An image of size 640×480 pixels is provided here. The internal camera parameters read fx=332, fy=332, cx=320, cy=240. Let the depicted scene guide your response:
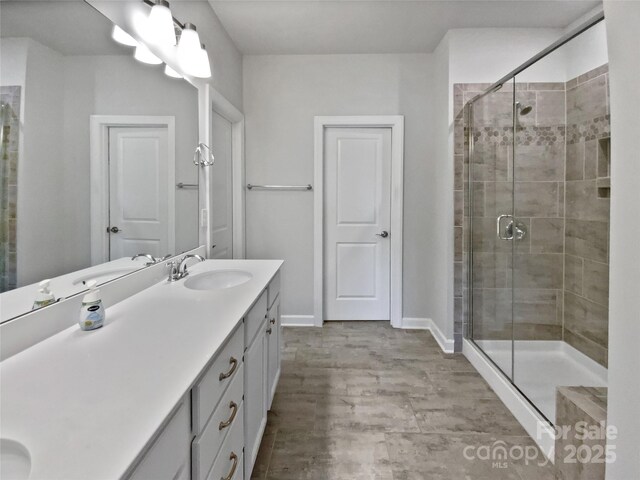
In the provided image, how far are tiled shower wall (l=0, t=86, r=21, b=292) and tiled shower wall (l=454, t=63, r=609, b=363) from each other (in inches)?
106

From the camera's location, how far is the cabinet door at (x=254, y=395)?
131 centimetres

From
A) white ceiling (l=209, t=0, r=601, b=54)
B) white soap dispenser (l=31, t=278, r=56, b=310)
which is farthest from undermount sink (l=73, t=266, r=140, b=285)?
white ceiling (l=209, t=0, r=601, b=54)

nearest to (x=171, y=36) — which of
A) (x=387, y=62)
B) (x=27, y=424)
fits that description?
(x=27, y=424)

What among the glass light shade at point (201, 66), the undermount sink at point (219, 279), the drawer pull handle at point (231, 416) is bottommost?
the drawer pull handle at point (231, 416)

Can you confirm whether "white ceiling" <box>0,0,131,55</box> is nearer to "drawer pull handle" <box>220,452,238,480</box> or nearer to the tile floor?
"drawer pull handle" <box>220,452,238,480</box>

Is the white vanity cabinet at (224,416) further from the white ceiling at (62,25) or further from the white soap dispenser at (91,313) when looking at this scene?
the white ceiling at (62,25)

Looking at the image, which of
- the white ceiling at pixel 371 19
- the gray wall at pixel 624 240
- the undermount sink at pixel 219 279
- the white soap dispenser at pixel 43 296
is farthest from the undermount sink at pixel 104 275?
the white ceiling at pixel 371 19

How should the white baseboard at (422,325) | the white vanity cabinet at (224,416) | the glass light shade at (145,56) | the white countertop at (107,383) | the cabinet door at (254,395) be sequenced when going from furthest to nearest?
the white baseboard at (422,325)
the glass light shade at (145,56)
the cabinet door at (254,395)
the white vanity cabinet at (224,416)
the white countertop at (107,383)

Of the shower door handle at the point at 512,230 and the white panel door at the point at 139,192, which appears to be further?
the shower door handle at the point at 512,230

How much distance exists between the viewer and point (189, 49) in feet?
6.03

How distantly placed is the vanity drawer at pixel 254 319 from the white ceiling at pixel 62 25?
111 centimetres

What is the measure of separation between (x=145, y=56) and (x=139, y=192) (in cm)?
65

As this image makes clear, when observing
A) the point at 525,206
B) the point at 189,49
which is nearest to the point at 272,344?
the point at 189,49

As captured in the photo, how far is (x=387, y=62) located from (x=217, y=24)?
1539 mm
